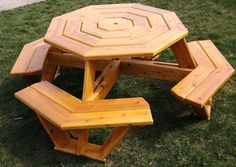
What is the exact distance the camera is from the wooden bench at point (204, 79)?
126 inches

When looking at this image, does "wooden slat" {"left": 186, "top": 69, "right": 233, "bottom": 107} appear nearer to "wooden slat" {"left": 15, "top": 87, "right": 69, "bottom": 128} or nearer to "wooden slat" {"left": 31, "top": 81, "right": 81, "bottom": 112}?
"wooden slat" {"left": 31, "top": 81, "right": 81, "bottom": 112}

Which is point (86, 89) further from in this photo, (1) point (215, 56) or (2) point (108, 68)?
(1) point (215, 56)

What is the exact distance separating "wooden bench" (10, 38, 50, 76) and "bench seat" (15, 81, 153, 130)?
0.71 metres

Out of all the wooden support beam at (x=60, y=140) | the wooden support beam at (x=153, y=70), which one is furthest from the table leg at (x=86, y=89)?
the wooden support beam at (x=153, y=70)

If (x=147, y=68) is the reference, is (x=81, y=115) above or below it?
above

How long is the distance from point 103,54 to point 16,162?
121 cm

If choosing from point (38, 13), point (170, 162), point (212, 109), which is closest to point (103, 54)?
point (170, 162)

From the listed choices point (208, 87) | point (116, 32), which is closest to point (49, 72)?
point (116, 32)

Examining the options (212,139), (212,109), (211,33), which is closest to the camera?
(212,139)

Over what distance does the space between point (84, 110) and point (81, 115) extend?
7 centimetres

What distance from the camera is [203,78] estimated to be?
11.4 feet

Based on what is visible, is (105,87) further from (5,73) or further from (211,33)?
(211,33)

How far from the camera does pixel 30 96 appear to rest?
127 inches

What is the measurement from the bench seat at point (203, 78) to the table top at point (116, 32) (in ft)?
1.23
